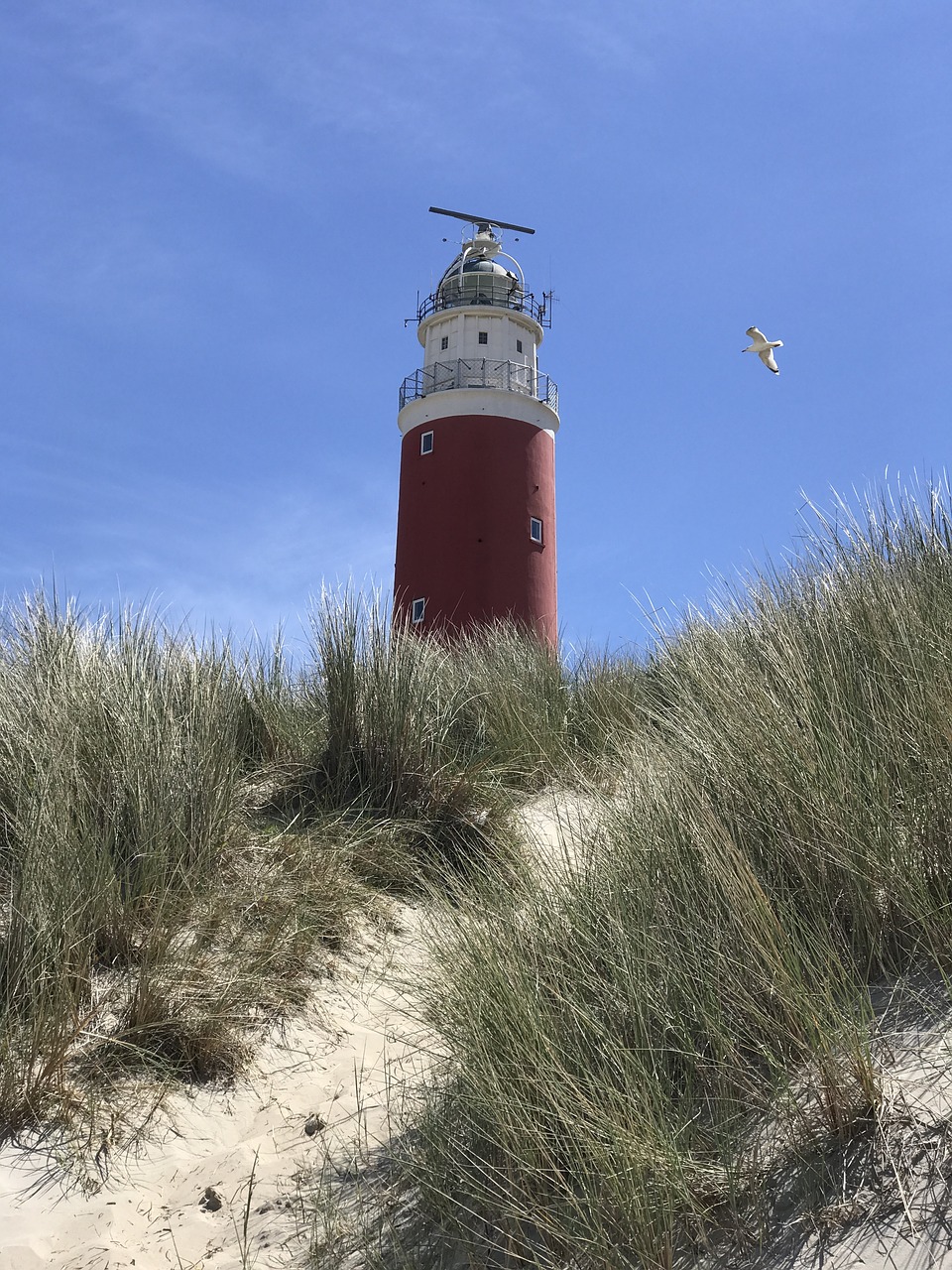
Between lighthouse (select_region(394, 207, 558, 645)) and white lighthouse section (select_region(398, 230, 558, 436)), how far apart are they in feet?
0.09

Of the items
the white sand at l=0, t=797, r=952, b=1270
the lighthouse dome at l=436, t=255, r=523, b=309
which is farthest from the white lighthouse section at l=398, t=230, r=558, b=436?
the white sand at l=0, t=797, r=952, b=1270

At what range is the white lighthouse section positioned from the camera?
732 inches

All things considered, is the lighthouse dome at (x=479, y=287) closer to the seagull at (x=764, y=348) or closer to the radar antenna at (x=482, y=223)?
the radar antenna at (x=482, y=223)

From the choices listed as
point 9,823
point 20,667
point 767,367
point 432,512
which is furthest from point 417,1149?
point 432,512

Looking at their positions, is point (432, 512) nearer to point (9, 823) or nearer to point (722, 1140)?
point (9, 823)

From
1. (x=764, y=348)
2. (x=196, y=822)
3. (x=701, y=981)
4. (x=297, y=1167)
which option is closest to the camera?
(x=701, y=981)

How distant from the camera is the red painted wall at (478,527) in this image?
17.4 metres

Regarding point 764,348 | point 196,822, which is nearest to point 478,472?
point 764,348

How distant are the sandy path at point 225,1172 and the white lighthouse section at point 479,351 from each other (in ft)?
52.2

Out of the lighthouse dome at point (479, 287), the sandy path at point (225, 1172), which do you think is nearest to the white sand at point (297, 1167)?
the sandy path at point (225, 1172)

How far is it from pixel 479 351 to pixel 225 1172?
18.0 m

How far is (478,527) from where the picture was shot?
692 inches

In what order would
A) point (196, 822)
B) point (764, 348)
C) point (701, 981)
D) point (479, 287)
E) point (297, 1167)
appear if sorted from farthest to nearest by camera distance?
point (479, 287)
point (764, 348)
point (196, 822)
point (297, 1167)
point (701, 981)

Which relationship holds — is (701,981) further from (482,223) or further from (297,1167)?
(482,223)
